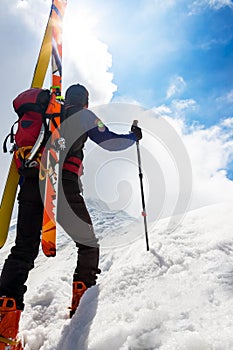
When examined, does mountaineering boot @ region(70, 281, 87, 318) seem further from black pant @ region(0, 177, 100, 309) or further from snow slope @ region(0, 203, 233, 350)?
snow slope @ region(0, 203, 233, 350)

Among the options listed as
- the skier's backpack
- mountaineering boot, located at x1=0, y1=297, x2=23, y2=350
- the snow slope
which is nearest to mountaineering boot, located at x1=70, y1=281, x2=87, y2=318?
the snow slope

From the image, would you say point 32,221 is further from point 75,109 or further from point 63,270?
point 63,270

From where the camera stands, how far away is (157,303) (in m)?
2.26

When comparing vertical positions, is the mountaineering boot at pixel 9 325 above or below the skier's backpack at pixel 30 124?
below

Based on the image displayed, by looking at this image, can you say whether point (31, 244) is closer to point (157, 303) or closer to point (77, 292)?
point (77, 292)

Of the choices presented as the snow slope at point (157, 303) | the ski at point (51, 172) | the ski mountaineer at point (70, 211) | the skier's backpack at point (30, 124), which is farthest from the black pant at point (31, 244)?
the snow slope at point (157, 303)

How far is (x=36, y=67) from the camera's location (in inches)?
198

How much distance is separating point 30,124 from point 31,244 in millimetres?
1344

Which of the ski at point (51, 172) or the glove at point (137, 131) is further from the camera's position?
the glove at point (137, 131)

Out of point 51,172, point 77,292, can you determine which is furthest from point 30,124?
point 77,292

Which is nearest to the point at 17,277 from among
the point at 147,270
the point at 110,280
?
the point at 110,280

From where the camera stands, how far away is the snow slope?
1.87 metres

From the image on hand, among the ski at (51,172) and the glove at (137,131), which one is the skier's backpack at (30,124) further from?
the glove at (137,131)

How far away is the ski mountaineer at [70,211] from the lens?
2.84 m
